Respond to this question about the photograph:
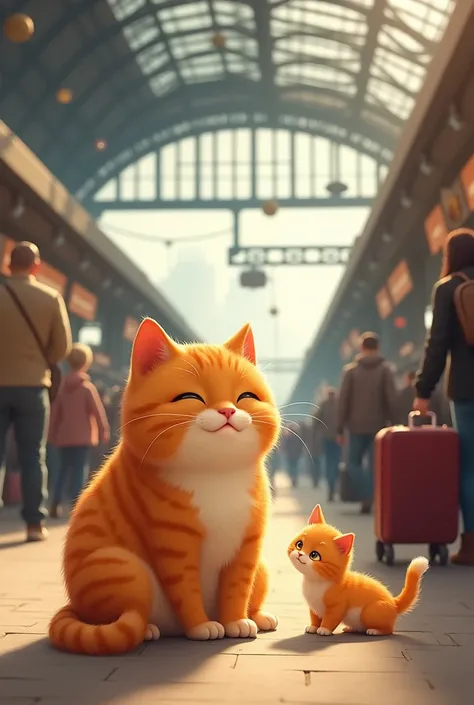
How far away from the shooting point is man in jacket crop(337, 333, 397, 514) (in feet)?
31.8

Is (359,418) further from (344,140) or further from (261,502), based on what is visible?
(344,140)

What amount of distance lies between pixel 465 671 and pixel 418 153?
26.9 feet


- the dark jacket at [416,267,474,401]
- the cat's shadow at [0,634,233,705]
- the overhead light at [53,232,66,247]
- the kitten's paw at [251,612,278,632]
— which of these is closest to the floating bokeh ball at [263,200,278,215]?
the overhead light at [53,232,66,247]

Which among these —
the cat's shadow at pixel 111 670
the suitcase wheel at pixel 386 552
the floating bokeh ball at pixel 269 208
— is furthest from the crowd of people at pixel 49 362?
the floating bokeh ball at pixel 269 208

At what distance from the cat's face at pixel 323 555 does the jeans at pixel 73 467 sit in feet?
19.9

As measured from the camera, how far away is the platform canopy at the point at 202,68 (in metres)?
22.5

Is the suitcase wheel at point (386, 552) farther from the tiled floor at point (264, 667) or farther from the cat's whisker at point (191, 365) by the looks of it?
the cat's whisker at point (191, 365)

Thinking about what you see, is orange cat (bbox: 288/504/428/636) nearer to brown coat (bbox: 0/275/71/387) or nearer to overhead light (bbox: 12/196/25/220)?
brown coat (bbox: 0/275/71/387)

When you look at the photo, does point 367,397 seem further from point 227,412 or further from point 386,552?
point 227,412

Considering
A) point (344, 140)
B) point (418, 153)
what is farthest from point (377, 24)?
point (418, 153)

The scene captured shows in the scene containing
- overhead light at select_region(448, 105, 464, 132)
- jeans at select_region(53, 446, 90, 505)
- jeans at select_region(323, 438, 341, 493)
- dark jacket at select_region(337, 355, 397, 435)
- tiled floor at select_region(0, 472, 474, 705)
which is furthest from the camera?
jeans at select_region(323, 438, 341, 493)

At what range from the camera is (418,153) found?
33.6ft

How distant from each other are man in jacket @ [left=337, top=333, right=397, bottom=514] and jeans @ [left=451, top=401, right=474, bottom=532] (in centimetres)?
424

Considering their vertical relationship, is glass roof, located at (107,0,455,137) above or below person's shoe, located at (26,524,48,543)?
above
